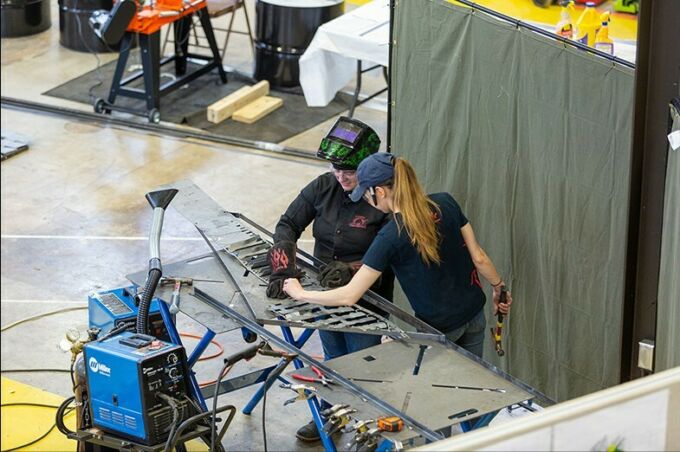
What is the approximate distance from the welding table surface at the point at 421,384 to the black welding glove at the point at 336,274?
0.47 meters

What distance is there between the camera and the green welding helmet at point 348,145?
5.25m

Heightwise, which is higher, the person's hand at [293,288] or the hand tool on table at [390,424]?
the person's hand at [293,288]

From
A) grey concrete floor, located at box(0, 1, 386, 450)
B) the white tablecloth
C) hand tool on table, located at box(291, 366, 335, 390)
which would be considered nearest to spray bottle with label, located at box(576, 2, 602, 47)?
the white tablecloth

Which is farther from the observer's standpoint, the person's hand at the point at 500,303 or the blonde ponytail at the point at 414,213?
the person's hand at the point at 500,303

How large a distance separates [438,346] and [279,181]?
4528 millimetres

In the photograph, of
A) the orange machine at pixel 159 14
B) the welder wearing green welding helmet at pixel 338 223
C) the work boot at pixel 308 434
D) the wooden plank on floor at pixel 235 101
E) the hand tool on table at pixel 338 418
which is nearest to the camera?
the hand tool on table at pixel 338 418

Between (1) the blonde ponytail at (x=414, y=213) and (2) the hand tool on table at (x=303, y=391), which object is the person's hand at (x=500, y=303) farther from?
(2) the hand tool on table at (x=303, y=391)

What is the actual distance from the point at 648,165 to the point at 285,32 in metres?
6.63

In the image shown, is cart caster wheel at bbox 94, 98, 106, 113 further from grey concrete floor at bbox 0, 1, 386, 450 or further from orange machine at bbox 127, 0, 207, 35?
orange machine at bbox 127, 0, 207, 35

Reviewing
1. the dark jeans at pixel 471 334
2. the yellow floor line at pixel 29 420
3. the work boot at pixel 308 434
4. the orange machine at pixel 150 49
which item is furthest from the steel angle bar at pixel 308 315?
the orange machine at pixel 150 49

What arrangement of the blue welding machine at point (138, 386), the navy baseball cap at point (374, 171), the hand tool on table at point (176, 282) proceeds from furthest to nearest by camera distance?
the hand tool on table at point (176, 282) < the navy baseball cap at point (374, 171) < the blue welding machine at point (138, 386)

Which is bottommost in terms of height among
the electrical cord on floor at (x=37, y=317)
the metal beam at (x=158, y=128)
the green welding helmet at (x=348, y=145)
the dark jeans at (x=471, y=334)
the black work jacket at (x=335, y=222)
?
the electrical cord on floor at (x=37, y=317)

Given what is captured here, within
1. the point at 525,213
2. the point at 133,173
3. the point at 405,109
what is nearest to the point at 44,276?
the point at 133,173

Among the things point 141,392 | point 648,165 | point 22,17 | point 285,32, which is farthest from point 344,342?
point 22,17
